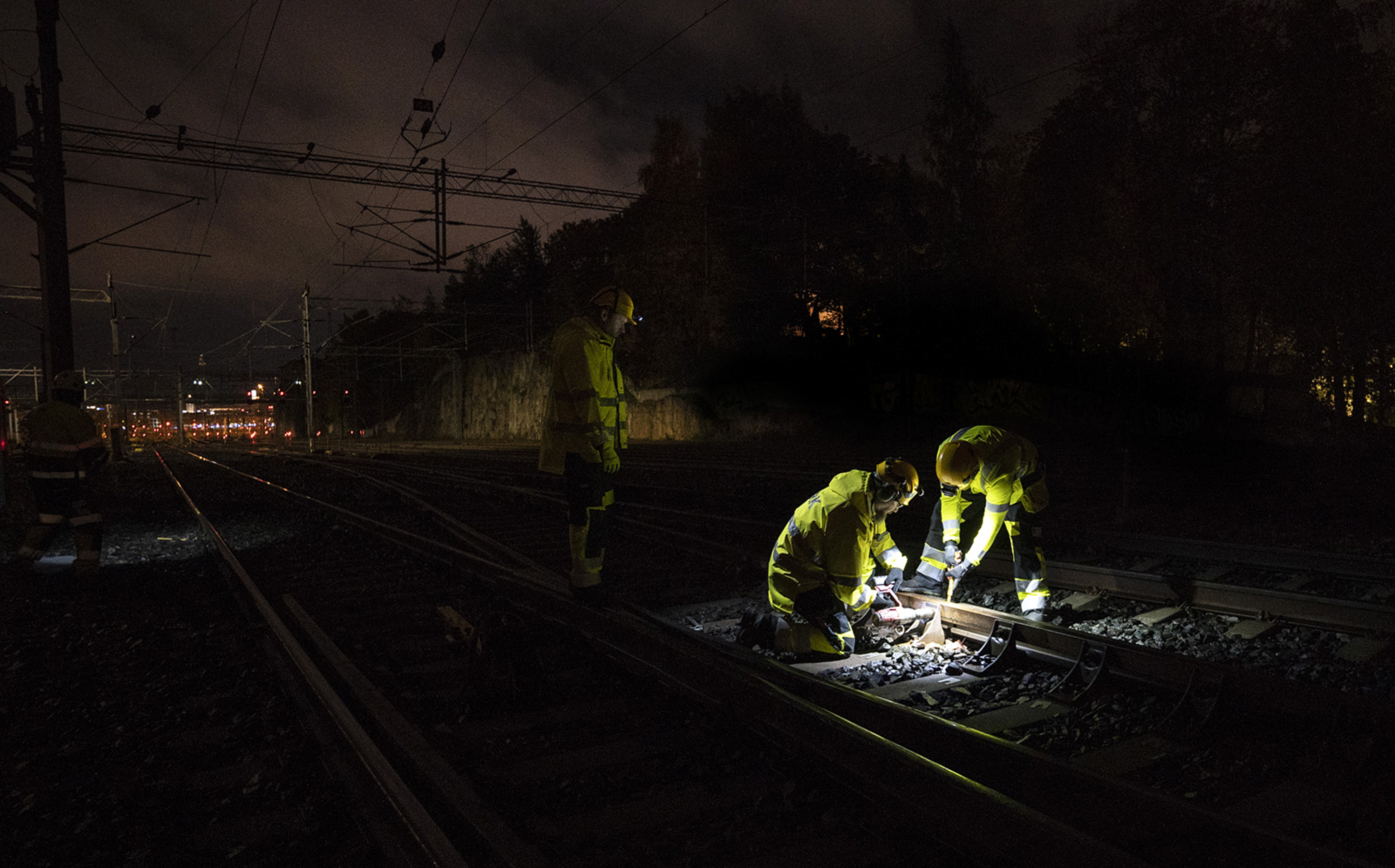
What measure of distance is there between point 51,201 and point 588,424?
13.2 m

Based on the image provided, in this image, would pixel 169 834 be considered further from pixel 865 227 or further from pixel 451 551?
pixel 865 227

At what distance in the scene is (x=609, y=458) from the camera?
19.3ft

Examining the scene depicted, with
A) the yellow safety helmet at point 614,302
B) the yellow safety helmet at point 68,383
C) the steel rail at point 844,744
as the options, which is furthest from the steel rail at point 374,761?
the yellow safety helmet at point 68,383

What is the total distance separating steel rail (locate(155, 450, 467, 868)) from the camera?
2680 millimetres

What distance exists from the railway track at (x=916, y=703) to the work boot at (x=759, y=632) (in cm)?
44

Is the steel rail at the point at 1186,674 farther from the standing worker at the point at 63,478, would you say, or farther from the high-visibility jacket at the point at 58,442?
the high-visibility jacket at the point at 58,442

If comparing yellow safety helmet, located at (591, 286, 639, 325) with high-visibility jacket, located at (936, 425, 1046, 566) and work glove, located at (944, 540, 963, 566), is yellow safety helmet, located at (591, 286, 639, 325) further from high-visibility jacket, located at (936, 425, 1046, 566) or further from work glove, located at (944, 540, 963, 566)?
work glove, located at (944, 540, 963, 566)

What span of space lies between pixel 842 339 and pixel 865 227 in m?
5.94

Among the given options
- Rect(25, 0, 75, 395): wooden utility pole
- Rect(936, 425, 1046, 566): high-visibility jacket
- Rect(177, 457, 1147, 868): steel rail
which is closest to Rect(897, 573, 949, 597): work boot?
Rect(936, 425, 1046, 566): high-visibility jacket

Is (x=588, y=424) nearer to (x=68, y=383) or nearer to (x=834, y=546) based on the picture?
(x=834, y=546)

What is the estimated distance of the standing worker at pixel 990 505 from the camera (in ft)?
18.6

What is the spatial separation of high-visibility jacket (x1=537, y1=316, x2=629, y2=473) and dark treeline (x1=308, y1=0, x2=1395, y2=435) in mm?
8064

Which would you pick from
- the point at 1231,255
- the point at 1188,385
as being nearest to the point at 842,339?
the point at 1188,385

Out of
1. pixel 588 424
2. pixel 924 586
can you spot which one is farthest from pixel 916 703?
pixel 588 424
